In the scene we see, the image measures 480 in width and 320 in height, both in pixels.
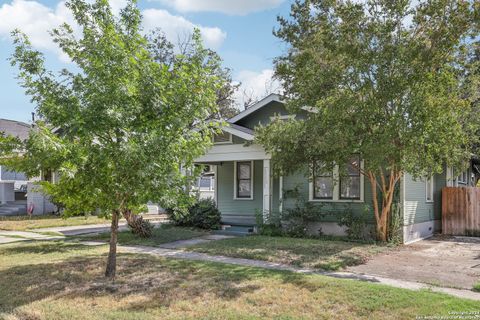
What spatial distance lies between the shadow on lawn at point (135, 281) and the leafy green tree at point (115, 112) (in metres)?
0.73

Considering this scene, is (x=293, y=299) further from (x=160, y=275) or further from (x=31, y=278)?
(x=31, y=278)

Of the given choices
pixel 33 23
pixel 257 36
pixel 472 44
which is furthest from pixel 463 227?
pixel 33 23

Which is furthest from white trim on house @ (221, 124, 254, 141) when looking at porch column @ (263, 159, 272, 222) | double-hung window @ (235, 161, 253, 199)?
double-hung window @ (235, 161, 253, 199)

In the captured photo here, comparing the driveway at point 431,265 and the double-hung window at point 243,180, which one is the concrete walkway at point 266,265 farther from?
the double-hung window at point 243,180

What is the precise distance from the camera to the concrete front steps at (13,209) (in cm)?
2248

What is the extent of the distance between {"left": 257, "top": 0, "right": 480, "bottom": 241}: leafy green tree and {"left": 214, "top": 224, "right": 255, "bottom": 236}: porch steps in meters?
4.67

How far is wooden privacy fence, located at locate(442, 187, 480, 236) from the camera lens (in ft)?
50.7

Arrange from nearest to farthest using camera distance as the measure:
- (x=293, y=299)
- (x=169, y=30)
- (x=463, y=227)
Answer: (x=293, y=299) < (x=463, y=227) < (x=169, y=30)

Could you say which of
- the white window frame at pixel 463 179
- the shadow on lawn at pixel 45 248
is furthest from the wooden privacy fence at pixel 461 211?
the shadow on lawn at pixel 45 248

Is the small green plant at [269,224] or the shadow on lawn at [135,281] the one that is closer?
the shadow on lawn at [135,281]

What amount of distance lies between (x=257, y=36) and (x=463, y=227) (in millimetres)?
11358

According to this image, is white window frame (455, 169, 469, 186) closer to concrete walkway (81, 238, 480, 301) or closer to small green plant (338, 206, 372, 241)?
small green plant (338, 206, 372, 241)

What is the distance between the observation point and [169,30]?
3400cm

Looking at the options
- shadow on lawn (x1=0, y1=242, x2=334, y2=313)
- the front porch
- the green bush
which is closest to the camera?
shadow on lawn (x1=0, y1=242, x2=334, y2=313)
